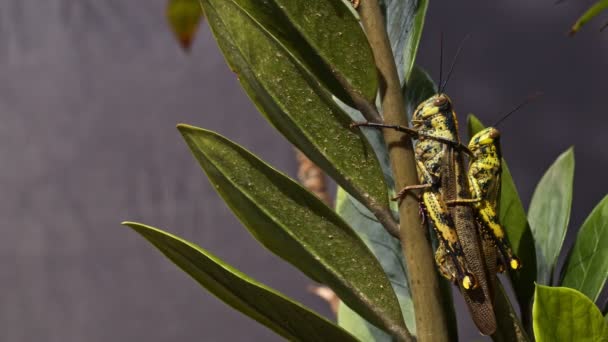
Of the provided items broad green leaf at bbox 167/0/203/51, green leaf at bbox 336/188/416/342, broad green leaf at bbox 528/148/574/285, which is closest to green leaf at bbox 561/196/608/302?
broad green leaf at bbox 528/148/574/285

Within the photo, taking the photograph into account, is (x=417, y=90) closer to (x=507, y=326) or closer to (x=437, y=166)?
(x=437, y=166)

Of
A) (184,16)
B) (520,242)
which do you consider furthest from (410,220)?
(184,16)

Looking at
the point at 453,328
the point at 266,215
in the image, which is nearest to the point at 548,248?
the point at 453,328

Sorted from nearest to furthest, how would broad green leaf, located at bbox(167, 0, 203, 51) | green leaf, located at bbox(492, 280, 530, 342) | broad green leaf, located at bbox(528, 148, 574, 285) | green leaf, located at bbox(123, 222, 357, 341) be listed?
1. green leaf, located at bbox(123, 222, 357, 341)
2. green leaf, located at bbox(492, 280, 530, 342)
3. broad green leaf, located at bbox(528, 148, 574, 285)
4. broad green leaf, located at bbox(167, 0, 203, 51)

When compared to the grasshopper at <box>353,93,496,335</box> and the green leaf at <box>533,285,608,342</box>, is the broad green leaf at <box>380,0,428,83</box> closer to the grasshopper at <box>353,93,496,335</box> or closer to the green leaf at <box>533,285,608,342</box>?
the grasshopper at <box>353,93,496,335</box>

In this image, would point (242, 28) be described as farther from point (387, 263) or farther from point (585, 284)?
point (585, 284)

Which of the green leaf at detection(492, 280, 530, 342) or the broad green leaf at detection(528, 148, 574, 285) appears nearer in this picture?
the green leaf at detection(492, 280, 530, 342)

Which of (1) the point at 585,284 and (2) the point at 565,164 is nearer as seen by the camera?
(1) the point at 585,284
